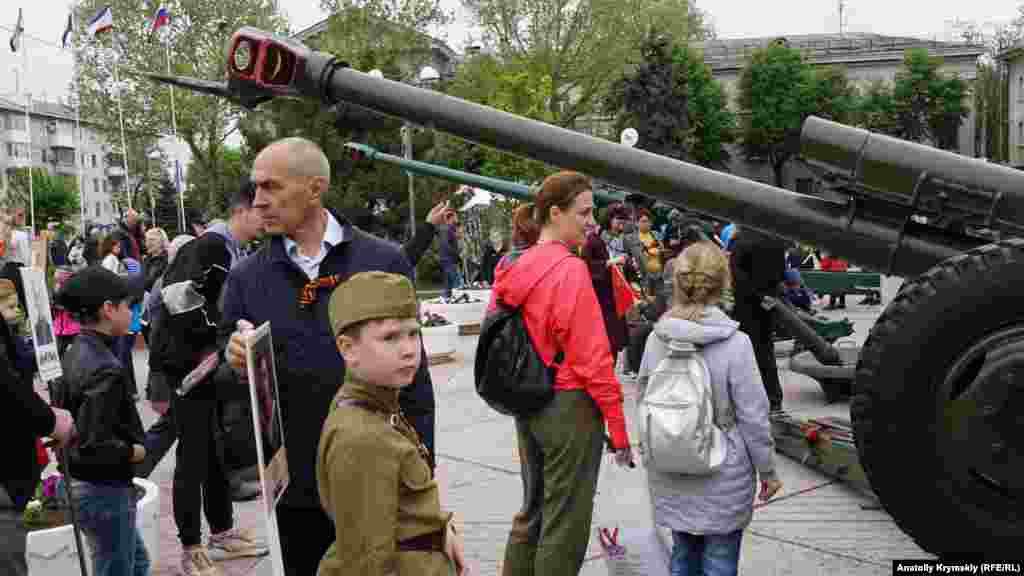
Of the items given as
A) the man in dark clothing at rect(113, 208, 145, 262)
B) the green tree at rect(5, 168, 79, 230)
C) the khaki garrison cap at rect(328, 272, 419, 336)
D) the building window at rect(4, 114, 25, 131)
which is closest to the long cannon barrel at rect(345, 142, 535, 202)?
the man in dark clothing at rect(113, 208, 145, 262)

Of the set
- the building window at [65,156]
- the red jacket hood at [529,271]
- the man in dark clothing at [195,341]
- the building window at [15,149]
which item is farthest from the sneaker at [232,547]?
the building window at [65,156]

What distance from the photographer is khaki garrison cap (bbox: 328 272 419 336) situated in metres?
2.39

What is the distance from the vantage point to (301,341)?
9.80ft

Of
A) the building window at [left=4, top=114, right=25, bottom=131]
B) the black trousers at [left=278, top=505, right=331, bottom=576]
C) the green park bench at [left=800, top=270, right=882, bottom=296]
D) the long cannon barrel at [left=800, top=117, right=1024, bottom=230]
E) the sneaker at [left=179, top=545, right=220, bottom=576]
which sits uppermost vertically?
the building window at [left=4, top=114, right=25, bottom=131]

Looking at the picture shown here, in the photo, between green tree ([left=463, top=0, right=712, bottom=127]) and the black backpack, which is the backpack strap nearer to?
the black backpack

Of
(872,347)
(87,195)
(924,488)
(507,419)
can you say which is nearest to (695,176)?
(872,347)

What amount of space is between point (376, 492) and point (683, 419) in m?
1.53

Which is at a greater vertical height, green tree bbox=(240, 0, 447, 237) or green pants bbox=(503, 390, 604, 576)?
green tree bbox=(240, 0, 447, 237)

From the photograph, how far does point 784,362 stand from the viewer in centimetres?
1096

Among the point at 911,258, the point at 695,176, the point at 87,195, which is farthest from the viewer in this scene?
the point at 87,195

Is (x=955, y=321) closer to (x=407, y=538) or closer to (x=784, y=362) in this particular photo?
(x=407, y=538)

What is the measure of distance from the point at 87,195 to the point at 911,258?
391ft

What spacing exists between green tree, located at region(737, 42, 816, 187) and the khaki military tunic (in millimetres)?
64891

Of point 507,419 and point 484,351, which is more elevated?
point 484,351
